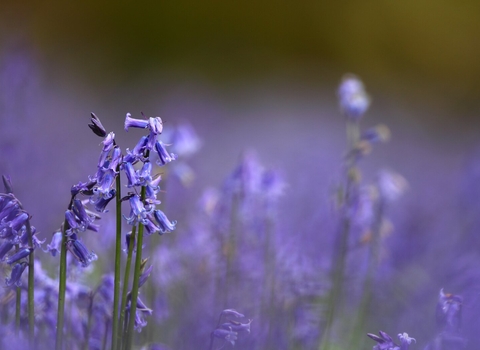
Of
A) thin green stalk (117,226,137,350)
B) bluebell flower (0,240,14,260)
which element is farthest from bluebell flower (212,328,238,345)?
bluebell flower (0,240,14,260)

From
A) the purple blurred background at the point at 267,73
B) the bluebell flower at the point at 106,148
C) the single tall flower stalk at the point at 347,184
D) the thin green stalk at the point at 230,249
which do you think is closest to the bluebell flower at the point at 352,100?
the single tall flower stalk at the point at 347,184

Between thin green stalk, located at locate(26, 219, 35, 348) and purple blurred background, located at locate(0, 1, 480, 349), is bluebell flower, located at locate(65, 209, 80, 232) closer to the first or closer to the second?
thin green stalk, located at locate(26, 219, 35, 348)

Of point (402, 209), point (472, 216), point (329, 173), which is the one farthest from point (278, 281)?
point (329, 173)

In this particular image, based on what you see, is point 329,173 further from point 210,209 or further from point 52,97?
point 52,97

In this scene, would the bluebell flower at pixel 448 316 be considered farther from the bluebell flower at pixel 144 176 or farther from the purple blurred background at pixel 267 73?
the purple blurred background at pixel 267 73

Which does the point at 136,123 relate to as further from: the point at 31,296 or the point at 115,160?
the point at 31,296
